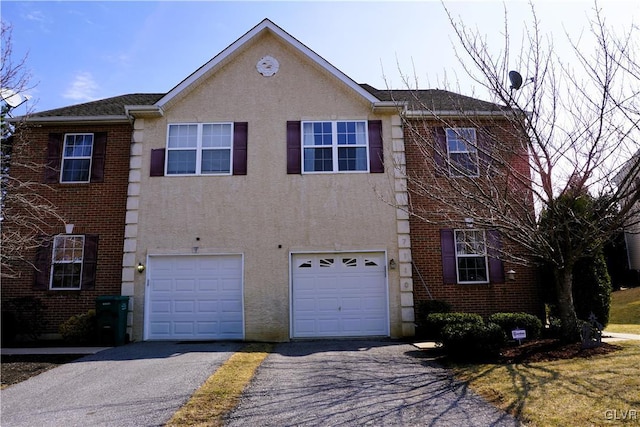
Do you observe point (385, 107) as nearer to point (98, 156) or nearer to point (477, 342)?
point (477, 342)

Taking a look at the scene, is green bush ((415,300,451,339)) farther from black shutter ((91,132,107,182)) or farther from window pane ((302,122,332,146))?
black shutter ((91,132,107,182))

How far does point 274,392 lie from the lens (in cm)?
662

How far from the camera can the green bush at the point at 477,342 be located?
844cm

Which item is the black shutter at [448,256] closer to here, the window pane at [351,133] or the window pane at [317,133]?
the window pane at [351,133]

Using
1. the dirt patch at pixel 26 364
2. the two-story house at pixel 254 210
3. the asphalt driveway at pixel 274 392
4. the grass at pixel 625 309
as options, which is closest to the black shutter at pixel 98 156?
the two-story house at pixel 254 210

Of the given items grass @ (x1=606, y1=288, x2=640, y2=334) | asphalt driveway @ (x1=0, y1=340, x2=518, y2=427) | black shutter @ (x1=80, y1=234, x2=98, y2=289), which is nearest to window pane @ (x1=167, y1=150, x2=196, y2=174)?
black shutter @ (x1=80, y1=234, x2=98, y2=289)

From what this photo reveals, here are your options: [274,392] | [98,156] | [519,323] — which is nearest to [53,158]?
[98,156]

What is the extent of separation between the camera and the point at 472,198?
27.3 feet

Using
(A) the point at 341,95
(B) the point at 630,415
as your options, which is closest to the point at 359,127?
(A) the point at 341,95

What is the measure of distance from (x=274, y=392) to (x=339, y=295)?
585 centimetres

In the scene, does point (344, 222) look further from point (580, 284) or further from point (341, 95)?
point (580, 284)

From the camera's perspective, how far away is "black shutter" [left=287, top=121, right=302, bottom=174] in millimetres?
12766

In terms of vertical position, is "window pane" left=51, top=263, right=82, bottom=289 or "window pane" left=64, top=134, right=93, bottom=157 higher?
"window pane" left=64, top=134, right=93, bottom=157

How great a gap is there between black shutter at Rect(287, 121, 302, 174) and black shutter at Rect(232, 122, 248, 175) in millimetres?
1210
